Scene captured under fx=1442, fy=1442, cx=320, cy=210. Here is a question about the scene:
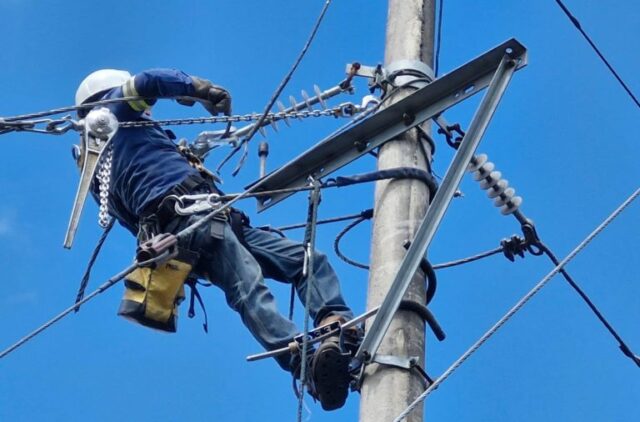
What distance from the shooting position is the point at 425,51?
21.7ft

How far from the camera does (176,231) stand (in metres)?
6.99

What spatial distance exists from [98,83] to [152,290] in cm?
132

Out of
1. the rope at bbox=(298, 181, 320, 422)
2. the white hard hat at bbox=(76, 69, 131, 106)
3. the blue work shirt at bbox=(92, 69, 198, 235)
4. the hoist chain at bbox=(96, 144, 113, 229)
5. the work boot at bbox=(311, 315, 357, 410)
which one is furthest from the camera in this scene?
the white hard hat at bbox=(76, 69, 131, 106)

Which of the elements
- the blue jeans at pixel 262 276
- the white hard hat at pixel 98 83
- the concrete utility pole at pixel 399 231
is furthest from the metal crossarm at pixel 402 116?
the white hard hat at pixel 98 83

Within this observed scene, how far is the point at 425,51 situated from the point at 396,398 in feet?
6.49

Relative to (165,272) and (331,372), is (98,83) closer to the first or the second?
(165,272)

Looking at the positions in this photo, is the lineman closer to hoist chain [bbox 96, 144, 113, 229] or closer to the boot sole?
hoist chain [bbox 96, 144, 113, 229]

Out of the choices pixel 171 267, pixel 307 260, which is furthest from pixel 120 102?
pixel 307 260

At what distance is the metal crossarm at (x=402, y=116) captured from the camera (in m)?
6.08

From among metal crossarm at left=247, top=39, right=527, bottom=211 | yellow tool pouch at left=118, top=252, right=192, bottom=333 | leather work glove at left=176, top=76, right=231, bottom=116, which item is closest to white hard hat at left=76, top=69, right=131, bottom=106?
leather work glove at left=176, top=76, right=231, bottom=116

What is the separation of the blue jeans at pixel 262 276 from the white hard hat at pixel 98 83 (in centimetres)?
105

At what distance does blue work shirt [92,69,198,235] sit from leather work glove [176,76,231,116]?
0.22 feet

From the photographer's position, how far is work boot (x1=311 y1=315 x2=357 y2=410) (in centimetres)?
589

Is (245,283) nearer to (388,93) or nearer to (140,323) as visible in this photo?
(140,323)
